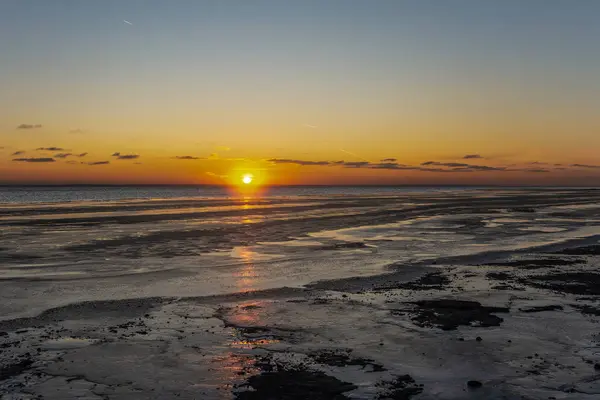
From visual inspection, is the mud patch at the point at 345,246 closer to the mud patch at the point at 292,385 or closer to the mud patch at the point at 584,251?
the mud patch at the point at 584,251

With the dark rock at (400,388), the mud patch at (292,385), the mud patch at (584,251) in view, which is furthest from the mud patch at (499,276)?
the mud patch at (292,385)

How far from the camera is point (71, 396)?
25.0ft

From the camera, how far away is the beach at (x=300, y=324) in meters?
8.07

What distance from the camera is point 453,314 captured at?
12.4 m

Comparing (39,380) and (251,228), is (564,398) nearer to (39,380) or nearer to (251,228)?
(39,380)

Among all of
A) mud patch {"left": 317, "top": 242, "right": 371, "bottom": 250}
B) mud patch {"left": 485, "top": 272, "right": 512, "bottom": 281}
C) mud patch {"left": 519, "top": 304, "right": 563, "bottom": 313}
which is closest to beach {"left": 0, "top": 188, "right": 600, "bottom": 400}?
mud patch {"left": 519, "top": 304, "right": 563, "bottom": 313}

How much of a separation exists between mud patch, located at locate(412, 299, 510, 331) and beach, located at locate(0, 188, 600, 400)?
0.06 metres

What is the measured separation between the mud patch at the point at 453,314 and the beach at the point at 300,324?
6 centimetres

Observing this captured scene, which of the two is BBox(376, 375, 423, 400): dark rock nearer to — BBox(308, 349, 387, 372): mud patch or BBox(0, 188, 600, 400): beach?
BBox(0, 188, 600, 400): beach

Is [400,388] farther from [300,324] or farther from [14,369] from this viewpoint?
[14,369]

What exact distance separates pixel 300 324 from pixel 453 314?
3.68 meters

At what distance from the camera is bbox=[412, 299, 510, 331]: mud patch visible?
11.6 meters

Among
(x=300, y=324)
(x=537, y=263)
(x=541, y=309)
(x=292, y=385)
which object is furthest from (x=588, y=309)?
(x=292, y=385)

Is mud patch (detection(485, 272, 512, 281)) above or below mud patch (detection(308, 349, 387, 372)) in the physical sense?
below
